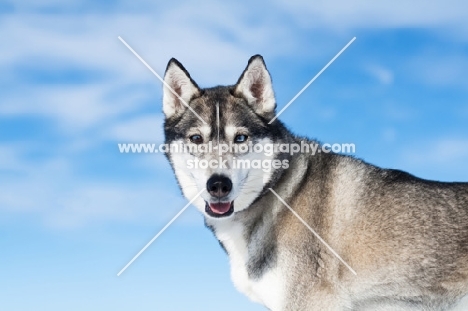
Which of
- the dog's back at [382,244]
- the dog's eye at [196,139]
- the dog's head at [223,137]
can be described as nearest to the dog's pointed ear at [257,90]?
the dog's head at [223,137]

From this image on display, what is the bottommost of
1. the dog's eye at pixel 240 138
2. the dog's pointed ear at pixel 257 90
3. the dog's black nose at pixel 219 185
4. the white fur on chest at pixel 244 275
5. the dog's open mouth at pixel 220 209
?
the white fur on chest at pixel 244 275

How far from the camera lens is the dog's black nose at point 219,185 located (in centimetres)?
893

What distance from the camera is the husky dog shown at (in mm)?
9164

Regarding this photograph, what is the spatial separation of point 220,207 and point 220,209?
34 millimetres

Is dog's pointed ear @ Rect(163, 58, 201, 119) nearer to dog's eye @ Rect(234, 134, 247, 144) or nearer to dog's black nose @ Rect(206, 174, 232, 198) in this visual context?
dog's eye @ Rect(234, 134, 247, 144)

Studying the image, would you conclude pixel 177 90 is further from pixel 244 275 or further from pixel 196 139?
pixel 244 275

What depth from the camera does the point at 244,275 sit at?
9633mm

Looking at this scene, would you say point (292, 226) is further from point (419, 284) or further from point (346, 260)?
point (419, 284)

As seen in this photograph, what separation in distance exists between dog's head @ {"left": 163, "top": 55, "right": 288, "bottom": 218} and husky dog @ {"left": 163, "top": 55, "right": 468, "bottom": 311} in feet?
0.06

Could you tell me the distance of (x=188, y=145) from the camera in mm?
9547

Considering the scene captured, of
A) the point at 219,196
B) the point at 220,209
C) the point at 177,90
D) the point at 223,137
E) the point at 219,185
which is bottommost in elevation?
the point at 220,209

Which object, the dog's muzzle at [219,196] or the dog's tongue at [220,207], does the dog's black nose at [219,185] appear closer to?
the dog's muzzle at [219,196]

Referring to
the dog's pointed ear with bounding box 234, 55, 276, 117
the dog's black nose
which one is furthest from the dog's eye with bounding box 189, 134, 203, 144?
the dog's pointed ear with bounding box 234, 55, 276, 117

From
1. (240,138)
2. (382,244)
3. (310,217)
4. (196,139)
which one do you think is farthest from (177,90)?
(382,244)
